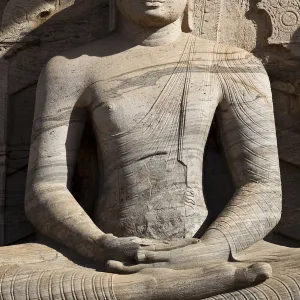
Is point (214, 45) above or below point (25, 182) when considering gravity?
above

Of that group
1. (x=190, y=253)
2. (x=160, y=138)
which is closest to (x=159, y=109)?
(x=160, y=138)

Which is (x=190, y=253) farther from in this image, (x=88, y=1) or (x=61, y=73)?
(x=88, y=1)

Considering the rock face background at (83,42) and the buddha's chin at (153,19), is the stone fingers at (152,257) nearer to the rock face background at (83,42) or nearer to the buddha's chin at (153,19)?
the rock face background at (83,42)

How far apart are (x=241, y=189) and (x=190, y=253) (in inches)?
33.1

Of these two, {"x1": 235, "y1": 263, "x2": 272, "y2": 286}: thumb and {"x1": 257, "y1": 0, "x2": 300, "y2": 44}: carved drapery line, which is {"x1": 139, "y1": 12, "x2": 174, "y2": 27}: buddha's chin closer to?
{"x1": 257, "y1": 0, "x2": 300, "y2": 44}: carved drapery line

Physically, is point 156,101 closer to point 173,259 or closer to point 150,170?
point 150,170

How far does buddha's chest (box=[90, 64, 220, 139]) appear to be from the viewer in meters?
12.2

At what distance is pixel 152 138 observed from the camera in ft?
39.8

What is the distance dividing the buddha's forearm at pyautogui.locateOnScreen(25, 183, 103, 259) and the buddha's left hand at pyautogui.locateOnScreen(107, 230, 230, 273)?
1.04ft

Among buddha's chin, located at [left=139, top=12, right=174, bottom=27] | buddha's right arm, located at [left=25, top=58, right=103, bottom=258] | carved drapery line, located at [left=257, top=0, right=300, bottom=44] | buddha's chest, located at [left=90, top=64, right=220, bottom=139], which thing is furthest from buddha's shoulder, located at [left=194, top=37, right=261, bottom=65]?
buddha's right arm, located at [left=25, top=58, right=103, bottom=258]

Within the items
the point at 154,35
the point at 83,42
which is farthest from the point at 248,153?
the point at 83,42

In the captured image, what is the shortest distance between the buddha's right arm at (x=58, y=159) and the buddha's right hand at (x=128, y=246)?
11cm

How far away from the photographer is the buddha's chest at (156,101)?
39.9ft

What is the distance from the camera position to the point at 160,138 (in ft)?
39.8
